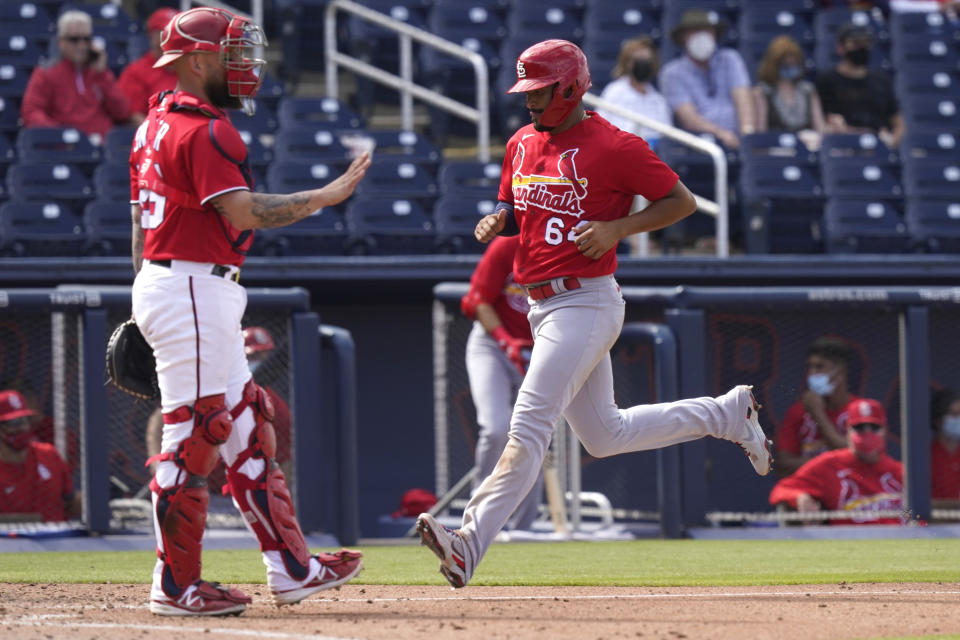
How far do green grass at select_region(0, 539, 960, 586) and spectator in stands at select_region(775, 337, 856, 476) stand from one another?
0.68 m

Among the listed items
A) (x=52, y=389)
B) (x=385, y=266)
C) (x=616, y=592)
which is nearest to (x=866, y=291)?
(x=385, y=266)

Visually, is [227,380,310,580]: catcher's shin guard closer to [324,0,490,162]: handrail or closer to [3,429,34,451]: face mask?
[3,429,34,451]: face mask

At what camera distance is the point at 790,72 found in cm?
1135

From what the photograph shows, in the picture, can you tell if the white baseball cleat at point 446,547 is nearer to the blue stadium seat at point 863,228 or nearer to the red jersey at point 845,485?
the red jersey at point 845,485

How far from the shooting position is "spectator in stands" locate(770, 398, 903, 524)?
7.59 meters

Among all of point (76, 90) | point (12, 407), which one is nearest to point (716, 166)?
point (76, 90)

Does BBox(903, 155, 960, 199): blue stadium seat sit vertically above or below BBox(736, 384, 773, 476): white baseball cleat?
above

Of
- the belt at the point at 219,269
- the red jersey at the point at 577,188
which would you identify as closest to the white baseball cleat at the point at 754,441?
the red jersey at the point at 577,188

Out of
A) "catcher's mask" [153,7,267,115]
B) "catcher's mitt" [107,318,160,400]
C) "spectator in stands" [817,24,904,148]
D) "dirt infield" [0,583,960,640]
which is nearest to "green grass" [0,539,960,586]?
"dirt infield" [0,583,960,640]

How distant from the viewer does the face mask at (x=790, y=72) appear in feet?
37.1

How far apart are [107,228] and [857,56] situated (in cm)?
611

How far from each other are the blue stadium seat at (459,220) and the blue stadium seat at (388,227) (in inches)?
3.3

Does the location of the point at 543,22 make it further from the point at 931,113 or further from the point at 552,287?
the point at 552,287

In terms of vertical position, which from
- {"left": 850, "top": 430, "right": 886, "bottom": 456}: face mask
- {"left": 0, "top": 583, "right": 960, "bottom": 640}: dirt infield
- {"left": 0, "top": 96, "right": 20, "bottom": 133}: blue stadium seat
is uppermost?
{"left": 0, "top": 96, "right": 20, "bottom": 133}: blue stadium seat
